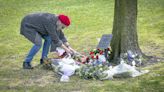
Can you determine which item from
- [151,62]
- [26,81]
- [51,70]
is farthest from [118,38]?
[26,81]

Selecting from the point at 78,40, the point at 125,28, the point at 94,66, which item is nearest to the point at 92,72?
the point at 94,66

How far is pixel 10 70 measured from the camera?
912 centimetres

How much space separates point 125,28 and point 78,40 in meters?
3.45

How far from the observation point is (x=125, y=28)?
29.8ft

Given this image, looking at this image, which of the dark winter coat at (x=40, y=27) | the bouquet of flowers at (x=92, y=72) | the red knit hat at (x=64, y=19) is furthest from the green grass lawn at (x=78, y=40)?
the red knit hat at (x=64, y=19)

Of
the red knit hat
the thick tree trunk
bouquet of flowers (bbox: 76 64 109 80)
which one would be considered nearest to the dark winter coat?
the red knit hat

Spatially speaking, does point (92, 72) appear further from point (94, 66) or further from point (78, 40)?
point (78, 40)

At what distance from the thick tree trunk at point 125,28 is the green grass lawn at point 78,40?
703mm

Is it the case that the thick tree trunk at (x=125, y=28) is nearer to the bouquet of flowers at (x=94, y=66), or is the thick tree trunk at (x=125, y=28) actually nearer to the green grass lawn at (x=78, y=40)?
the bouquet of flowers at (x=94, y=66)

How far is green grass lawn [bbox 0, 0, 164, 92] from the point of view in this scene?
25.1 ft

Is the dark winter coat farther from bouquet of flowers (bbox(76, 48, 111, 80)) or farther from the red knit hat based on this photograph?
bouquet of flowers (bbox(76, 48, 111, 80))

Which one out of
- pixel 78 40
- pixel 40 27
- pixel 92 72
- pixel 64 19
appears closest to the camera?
pixel 92 72

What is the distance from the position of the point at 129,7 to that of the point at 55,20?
1713 millimetres

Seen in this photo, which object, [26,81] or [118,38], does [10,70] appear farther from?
[118,38]
